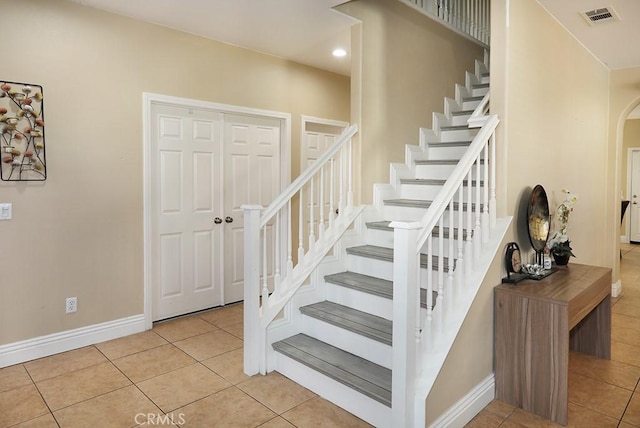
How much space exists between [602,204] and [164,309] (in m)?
4.79

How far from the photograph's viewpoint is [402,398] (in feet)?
6.57

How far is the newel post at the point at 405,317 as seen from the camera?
6.44 feet

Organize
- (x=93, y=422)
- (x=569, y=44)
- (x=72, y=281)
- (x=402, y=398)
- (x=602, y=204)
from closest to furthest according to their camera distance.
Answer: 1. (x=402, y=398)
2. (x=93, y=422)
3. (x=72, y=281)
4. (x=569, y=44)
5. (x=602, y=204)

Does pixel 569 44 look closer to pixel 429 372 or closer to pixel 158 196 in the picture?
pixel 429 372

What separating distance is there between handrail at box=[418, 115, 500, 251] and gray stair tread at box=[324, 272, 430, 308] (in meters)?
0.71

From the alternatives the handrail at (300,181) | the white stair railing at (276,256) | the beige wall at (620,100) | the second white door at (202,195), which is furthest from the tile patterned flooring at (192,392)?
the beige wall at (620,100)

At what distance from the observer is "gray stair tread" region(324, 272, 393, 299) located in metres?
2.87

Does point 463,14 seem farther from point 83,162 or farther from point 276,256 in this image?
point 83,162

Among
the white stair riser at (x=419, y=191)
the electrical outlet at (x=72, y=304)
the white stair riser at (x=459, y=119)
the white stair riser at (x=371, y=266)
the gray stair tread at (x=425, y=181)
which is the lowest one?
the electrical outlet at (x=72, y=304)

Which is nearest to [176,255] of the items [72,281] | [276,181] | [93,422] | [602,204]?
[72,281]

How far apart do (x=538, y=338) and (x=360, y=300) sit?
1135mm

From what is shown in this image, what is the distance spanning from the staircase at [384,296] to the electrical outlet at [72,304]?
1493mm

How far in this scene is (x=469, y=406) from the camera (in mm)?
2391

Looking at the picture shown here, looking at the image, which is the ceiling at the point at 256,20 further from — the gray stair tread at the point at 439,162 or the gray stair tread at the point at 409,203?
the gray stair tread at the point at 409,203
